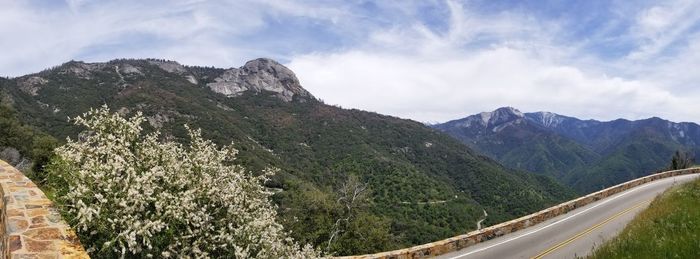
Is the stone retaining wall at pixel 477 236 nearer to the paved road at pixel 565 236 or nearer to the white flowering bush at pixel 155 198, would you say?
the paved road at pixel 565 236

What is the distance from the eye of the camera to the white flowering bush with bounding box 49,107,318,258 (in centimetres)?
697

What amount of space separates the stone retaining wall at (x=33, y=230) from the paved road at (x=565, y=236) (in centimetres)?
1277

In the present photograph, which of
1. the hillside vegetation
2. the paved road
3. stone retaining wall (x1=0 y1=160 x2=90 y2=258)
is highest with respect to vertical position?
stone retaining wall (x1=0 y1=160 x2=90 y2=258)

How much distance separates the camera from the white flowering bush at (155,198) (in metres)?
6.97

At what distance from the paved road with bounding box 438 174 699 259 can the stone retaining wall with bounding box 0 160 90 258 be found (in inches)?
503

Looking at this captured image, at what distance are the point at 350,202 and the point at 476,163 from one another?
158325mm

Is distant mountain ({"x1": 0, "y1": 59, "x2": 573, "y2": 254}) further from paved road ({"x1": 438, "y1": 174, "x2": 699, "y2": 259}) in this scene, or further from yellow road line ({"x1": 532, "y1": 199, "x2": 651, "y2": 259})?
yellow road line ({"x1": 532, "y1": 199, "x2": 651, "y2": 259})

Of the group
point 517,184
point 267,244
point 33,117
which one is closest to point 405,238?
point 267,244

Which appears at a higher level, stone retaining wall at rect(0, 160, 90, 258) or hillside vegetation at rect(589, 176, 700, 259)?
stone retaining wall at rect(0, 160, 90, 258)

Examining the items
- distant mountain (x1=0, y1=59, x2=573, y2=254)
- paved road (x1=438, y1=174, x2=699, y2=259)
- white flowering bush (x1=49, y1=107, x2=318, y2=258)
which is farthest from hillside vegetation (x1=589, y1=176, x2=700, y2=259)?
distant mountain (x1=0, y1=59, x2=573, y2=254)

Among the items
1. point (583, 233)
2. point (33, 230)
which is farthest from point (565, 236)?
point (33, 230)

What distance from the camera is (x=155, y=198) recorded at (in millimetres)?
7320

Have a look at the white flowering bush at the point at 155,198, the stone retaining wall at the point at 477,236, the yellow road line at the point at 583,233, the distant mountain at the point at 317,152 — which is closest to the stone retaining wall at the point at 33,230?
the white flowering bush at the point at 155,198

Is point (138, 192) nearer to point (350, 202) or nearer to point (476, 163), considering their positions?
point (350, 202)
